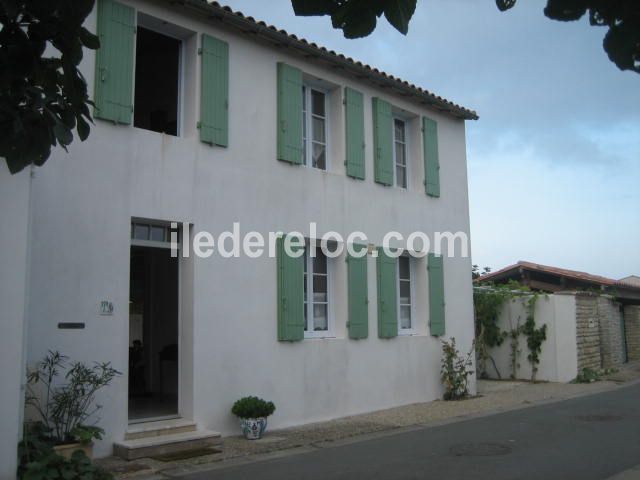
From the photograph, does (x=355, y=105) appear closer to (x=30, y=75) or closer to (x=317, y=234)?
(x=317, y=234)

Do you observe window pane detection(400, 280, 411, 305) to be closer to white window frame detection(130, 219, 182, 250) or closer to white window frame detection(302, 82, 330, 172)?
white window frame detection(302, 82, 330, 172)

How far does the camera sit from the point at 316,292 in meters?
11.2

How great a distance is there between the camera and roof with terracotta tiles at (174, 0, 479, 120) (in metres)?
9.53

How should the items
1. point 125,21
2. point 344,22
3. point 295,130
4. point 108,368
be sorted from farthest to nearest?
point 295,130 → point 125,21 → point 108,368 → point 344,22

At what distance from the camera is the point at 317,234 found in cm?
1097

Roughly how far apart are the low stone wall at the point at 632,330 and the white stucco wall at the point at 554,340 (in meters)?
8.20

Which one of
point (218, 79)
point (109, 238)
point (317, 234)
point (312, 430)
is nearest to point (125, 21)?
point (218, 79)

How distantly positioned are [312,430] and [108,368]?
3.23 metres

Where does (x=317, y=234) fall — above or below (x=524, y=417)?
above

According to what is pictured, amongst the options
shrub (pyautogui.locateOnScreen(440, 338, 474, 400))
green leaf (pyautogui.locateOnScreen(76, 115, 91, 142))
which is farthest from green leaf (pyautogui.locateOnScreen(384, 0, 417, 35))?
shrub (pyautogui.locateOnScreen(440, 338, 474, 400))

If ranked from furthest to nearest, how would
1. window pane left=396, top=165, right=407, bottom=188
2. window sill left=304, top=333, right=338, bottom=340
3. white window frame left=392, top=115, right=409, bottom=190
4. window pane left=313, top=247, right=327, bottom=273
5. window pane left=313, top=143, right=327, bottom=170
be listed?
window pane left=396, top=165, right=407, bottom=188
white window frame left=392, top=115, right=409, bottom=190
window pane left=313, top=143, right=327, bottom=170
window pane left=313, top=247, right=327, bottom=273
window sill left=304, top=333, right=338, bottom=340

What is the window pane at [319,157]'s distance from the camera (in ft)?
37.7

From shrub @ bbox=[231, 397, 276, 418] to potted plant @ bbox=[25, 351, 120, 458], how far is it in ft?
6.42

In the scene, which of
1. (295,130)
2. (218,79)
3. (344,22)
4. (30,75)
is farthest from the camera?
(295,130)
